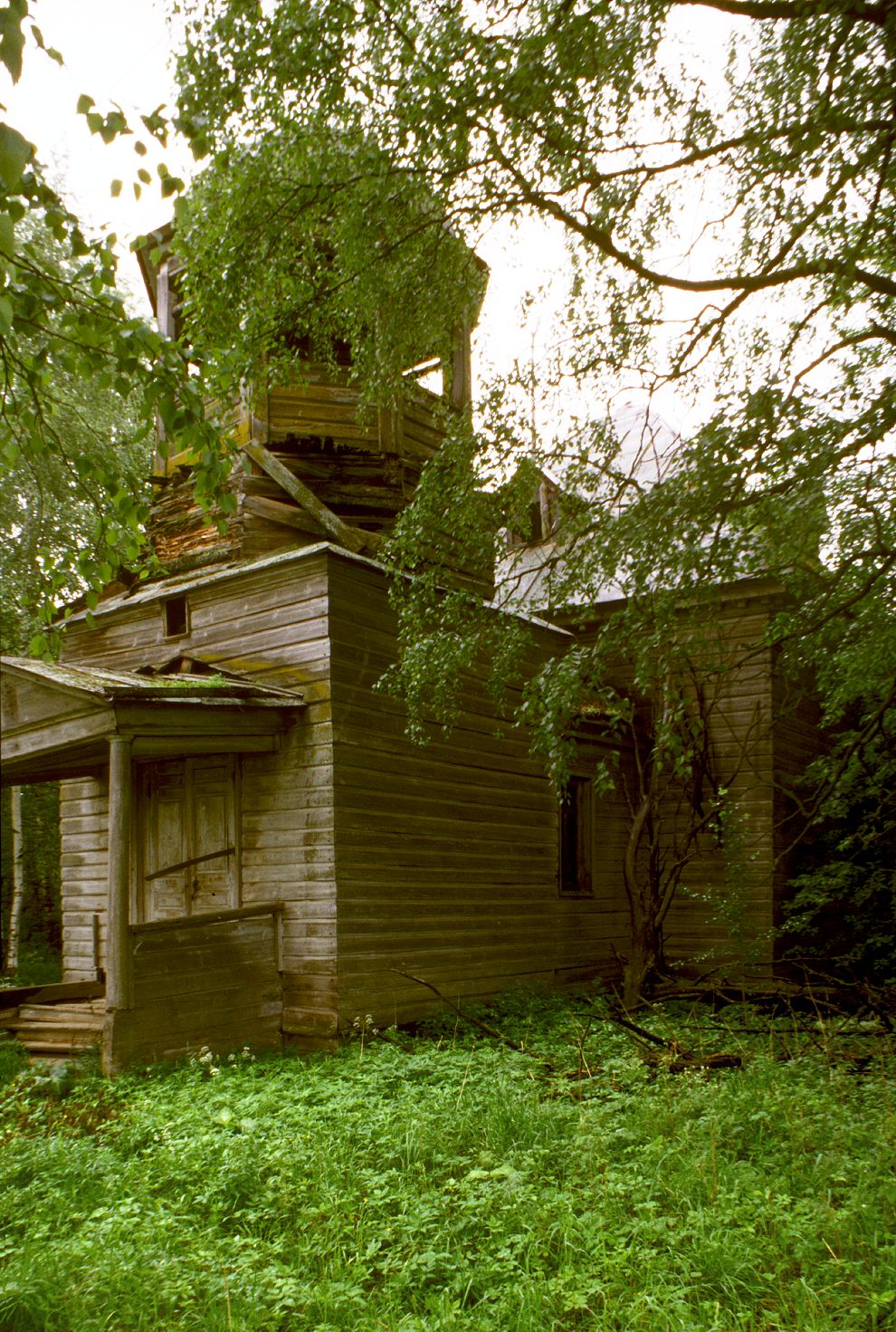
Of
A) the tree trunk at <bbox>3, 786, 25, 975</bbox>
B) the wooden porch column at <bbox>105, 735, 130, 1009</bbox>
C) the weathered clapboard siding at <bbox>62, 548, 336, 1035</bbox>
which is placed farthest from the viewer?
the tree trunk at <bbox>3, 786, 25, 975</bbox>

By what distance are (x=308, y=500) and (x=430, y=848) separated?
391 cm

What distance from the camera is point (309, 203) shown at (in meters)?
8.41

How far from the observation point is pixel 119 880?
27.8 feet

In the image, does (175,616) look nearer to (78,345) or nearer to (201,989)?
(201,989)

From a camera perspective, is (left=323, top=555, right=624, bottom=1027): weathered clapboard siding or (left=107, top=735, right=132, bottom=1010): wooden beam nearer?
(left=107, top=735, right=132, bottom=1010): wooden beam

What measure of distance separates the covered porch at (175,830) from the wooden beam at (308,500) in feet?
6.31

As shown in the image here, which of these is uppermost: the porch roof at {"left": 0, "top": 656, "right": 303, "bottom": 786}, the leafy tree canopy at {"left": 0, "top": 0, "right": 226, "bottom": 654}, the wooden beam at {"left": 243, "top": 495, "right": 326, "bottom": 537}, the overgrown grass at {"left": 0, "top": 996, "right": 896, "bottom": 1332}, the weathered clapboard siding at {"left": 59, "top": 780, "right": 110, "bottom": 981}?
the wooden beam at {"left": 243, "top": 495, "right": 326, "bottom": 537}

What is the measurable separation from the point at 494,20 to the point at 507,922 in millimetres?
9079

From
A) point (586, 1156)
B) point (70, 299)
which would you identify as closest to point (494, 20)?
point (70, 299)

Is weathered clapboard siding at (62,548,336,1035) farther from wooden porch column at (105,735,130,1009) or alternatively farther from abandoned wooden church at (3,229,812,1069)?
wooden porch column at (105,735,130,1009)

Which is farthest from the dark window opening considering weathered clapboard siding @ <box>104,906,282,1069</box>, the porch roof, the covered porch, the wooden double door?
weathered clapboard siding @ <box>104,906,282,1069</box>

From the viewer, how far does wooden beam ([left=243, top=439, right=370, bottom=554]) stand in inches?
438

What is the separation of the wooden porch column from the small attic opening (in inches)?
124

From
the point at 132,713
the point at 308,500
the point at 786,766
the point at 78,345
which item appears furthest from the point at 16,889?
the point at 78,345
